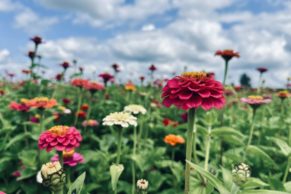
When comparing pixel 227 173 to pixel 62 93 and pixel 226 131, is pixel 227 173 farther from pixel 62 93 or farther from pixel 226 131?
pixel 62 93

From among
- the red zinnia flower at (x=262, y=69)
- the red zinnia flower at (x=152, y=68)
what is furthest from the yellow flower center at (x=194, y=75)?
the red zinnia flower at (x=152, y=68)

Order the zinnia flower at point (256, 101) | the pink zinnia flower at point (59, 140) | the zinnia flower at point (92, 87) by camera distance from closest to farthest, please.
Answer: the pink zinnia flower at point (59, 140) < the zinnia flower at point (256, 101) < the zinnia flower at point (92, 87)

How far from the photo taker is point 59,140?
1.72m

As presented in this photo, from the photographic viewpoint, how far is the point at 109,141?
3092mm

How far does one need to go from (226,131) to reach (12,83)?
19.4ft

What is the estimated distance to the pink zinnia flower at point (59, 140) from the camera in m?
1.72

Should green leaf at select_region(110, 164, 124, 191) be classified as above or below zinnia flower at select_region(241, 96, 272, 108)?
below

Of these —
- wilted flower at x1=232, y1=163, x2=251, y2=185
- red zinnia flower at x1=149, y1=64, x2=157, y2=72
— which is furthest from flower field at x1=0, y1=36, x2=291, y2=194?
red zinnia flower at x1=149, y1=64, x2=157, y2=72

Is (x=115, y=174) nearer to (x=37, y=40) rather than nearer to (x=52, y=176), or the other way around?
(x=52, y=176)

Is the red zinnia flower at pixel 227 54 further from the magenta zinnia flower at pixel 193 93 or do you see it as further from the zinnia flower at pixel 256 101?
the magenta zinnia flower at pixel 193 93

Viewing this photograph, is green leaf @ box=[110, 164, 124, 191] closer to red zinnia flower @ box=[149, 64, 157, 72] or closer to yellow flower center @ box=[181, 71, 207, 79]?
yellow flower center @ box=[181, 71, 207, 79]

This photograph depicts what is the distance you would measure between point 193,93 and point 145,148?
1.86 metres

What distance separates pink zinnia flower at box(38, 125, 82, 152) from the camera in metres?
1.72

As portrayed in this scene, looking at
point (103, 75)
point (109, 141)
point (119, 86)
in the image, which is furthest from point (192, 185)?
point (119, 86)
